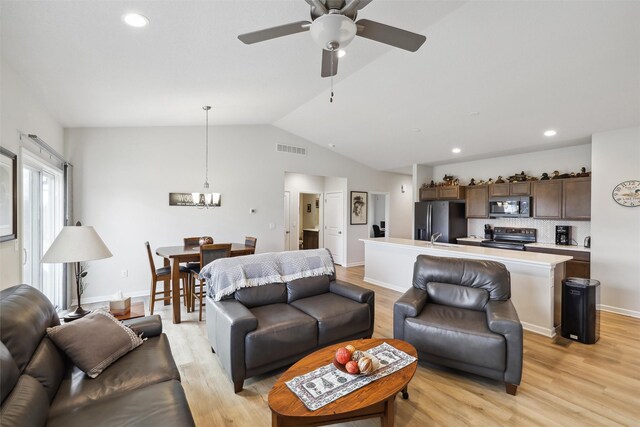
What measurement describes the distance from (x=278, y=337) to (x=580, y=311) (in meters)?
3.19

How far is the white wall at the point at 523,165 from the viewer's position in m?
5.09

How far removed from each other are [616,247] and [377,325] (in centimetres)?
360

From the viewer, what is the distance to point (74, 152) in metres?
4.45

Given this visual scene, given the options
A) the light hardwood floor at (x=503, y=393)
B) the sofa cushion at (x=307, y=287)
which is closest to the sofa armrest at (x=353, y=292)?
the sofa cushion at (x=307, y=287)

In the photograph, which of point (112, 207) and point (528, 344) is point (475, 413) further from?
point (112, 207)

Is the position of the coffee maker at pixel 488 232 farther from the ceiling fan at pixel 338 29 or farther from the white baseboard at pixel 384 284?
the ceiling fan at pixel 338 29

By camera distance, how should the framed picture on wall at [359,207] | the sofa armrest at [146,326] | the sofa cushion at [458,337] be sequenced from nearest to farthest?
the sofa armrest at [146,326] < the sofa cushion at [458,337] < the framed picture on wall at [359,207]

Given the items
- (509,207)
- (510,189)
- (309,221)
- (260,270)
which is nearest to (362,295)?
(260,270)

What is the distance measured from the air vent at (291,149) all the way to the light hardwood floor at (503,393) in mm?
4066

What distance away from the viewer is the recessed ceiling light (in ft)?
6.67

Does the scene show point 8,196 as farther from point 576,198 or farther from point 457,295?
point 576,198

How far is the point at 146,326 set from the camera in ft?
7.30

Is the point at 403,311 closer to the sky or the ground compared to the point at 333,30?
closer to the ground

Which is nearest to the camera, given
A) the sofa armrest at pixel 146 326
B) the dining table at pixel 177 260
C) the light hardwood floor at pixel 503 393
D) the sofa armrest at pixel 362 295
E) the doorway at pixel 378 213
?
the light hardwood floor at pixel 503 393
